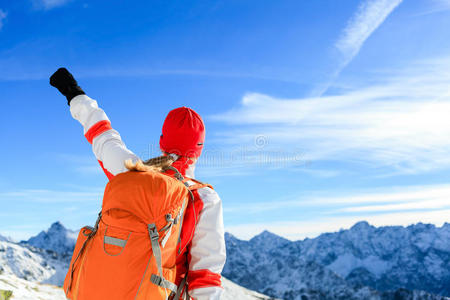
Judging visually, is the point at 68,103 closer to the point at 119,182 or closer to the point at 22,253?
the point at 119,182

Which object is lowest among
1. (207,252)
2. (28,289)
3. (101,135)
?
(28,289)

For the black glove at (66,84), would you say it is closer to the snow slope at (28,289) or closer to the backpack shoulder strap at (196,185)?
the backpack shoulder strap at (196,185)

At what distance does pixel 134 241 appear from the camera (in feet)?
15.3

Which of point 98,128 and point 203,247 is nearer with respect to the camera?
point 203,247

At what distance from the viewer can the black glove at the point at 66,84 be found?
255 inches

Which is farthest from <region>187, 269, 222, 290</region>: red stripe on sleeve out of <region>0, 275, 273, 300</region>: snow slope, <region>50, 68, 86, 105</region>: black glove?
<region>0, 275, 273, 300</region>: snow slope

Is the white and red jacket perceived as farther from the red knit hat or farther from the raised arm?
the raised arm

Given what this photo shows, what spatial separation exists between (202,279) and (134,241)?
42.1 inches

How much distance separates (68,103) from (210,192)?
318 cm

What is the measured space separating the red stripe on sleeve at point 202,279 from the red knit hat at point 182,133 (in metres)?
1.74

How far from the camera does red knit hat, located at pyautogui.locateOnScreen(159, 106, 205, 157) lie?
5.68 metres

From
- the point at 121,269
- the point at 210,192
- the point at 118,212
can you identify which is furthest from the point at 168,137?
the point at 121,269

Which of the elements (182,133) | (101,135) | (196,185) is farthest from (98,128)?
(196,185)

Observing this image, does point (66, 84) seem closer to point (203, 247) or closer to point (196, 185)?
point (196, 185)
